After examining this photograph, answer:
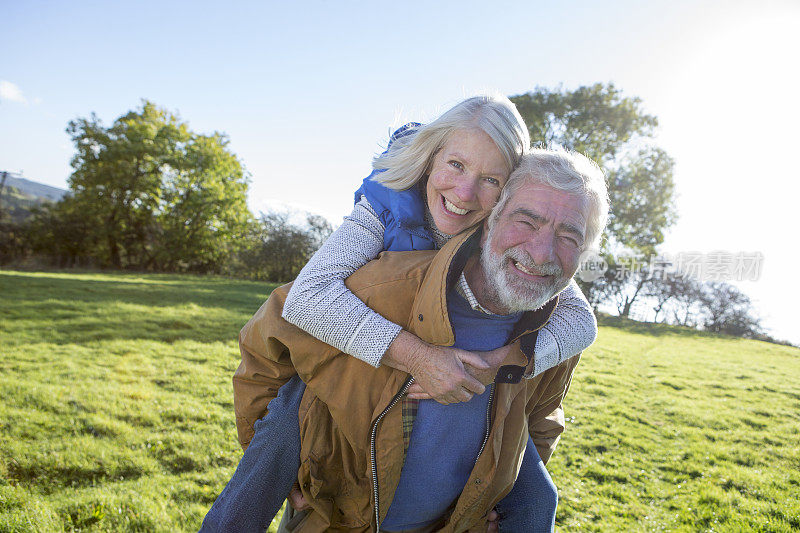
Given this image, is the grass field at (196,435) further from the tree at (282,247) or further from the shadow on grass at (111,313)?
the tree at (282,247)

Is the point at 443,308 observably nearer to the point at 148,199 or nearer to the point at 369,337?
the point at 369,337

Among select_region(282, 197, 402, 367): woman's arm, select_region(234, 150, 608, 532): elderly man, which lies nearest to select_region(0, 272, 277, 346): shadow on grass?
select_region(234, 150, 608, 532): elderly man

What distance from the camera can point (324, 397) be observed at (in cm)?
192

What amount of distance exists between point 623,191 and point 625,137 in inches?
103

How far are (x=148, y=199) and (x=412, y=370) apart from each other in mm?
32354

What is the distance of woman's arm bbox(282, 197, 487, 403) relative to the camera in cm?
180

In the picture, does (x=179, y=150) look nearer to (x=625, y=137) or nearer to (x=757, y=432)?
(x=625, y=137)

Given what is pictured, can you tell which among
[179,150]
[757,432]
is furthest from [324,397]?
[179,150]

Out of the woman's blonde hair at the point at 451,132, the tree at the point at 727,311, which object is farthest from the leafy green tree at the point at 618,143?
the woman's blonde hair at the point at 451,132

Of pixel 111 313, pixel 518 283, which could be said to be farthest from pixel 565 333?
pixel 111 313

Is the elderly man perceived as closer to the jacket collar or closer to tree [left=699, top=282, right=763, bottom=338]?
the jacket collar

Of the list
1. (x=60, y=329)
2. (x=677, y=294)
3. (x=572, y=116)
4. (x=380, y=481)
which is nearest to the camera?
(x=380, y=481)

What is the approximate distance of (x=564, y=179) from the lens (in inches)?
83.0

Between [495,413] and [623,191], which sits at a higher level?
[623,191]
